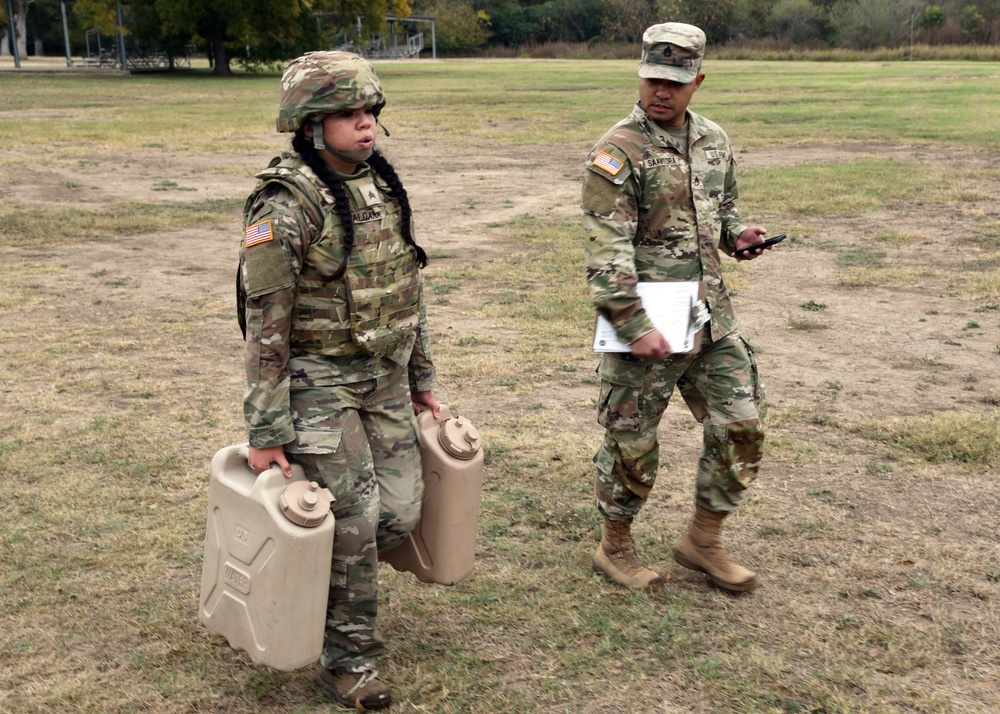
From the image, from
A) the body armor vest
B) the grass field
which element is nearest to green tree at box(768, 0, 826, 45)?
the grass field

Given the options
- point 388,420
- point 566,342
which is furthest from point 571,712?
point 566,342

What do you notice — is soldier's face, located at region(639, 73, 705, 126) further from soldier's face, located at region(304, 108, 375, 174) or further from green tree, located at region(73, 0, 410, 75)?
green tree, located at region(73, 0, 410, 75)

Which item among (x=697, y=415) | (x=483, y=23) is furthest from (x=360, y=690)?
(x=483, y=23)

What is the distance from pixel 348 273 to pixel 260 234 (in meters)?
0.29

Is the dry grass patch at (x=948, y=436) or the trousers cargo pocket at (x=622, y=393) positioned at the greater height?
the trousers cargo pocket at (x=622, y=393)

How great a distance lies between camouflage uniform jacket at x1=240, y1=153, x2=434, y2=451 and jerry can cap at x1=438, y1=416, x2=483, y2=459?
29 centimetres

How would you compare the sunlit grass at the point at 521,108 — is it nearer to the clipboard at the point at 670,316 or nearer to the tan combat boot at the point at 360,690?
the clipboard at the point at 670,316

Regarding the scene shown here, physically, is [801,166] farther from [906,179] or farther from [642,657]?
[642,657]

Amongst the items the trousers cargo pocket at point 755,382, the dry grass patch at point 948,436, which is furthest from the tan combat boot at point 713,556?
the dry grass patch at point 948,436

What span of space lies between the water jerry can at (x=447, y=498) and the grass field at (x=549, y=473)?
0.36 m

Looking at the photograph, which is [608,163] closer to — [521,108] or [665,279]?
[665,279]

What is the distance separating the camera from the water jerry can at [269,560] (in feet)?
10.1

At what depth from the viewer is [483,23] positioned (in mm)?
88000

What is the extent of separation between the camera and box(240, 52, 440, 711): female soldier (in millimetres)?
3152
